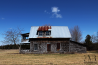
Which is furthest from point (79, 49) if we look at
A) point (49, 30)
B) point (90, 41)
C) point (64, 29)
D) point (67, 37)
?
point (90, 41)

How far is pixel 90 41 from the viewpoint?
35.4 m

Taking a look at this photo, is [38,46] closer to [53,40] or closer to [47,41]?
[47,41]

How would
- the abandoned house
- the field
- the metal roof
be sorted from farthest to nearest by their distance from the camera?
the metal roof < the abandoned house < the field

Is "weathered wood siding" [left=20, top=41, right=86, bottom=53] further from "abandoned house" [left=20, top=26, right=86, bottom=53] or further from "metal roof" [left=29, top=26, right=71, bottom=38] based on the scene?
"metal roof" [left=29, top=26, right=71, bottom=38]

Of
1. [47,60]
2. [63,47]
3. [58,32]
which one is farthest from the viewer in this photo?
[58,32]

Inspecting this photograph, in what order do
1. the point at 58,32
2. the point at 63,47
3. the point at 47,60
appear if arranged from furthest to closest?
the point at 58,32 < the point at 63,47 < the point at 47,60

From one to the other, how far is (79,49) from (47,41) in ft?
26.0

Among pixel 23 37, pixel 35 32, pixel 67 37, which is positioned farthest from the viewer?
pixel 23 37

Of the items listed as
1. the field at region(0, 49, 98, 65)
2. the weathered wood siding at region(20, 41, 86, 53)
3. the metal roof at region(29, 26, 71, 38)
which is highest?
the metal roof at region(29, 26, 71, 38)

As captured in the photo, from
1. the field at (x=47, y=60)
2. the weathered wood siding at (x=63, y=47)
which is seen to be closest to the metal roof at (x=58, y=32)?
the weathered wood siding at (x=63, y=47)

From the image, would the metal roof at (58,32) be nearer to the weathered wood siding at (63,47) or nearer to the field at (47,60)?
the weathered wood siding at (63,47)

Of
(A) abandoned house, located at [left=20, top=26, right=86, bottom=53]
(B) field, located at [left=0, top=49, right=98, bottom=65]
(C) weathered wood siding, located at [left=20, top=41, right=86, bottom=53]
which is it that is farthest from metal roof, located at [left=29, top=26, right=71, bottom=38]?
(B) field, located at [left=0, top=49, right=98, bottom=65]

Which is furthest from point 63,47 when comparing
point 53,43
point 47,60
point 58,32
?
point 47,60

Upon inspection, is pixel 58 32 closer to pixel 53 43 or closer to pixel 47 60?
pixel 53 43
